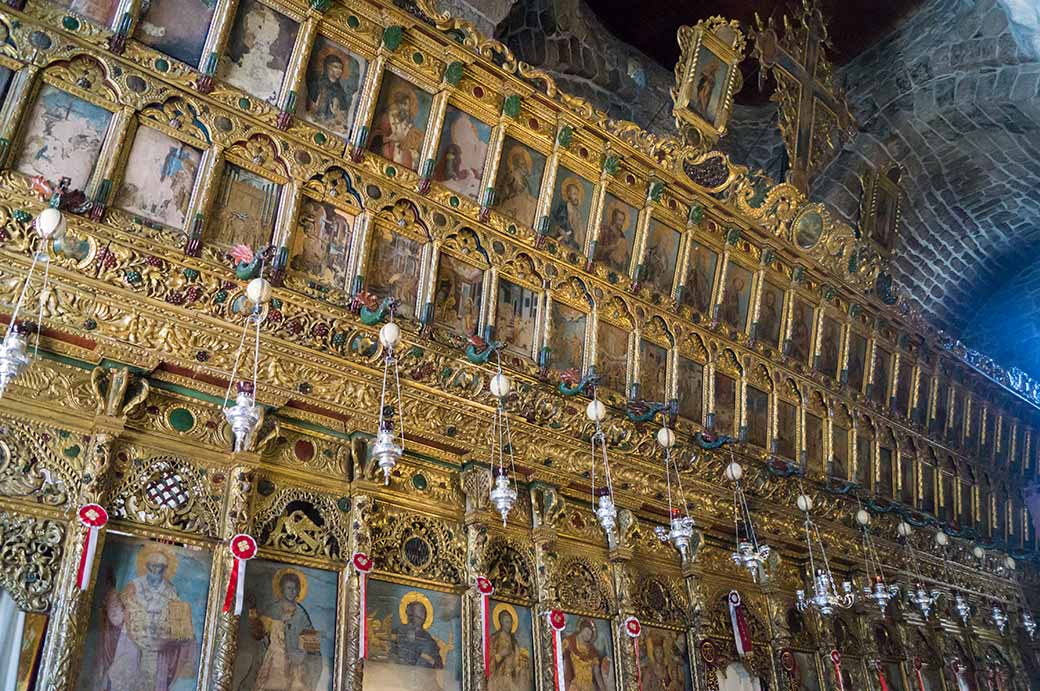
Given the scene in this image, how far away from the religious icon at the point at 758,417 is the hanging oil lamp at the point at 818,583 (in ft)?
2.72

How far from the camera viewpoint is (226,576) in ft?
16.7

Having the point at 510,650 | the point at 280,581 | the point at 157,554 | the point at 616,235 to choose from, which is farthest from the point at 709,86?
the point at 157,554

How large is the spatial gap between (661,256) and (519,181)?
1.85 meters

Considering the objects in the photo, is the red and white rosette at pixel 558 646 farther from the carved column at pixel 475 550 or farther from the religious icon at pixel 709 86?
the religious icon at pixel 709 86

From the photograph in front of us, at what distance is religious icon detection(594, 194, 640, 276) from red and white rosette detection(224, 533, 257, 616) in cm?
399

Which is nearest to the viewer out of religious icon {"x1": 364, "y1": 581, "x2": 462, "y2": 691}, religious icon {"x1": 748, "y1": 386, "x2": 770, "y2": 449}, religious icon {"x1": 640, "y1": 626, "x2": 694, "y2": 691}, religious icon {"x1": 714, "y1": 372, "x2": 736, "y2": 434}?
religious icon {"x1": 364, "y1": 581, "x2": 462, "y2": 691}

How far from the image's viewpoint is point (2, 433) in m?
4.66

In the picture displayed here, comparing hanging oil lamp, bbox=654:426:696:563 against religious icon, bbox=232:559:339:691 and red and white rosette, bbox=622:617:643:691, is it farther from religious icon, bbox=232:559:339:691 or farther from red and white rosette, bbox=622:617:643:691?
religious icon, bbox=232:559:339:691

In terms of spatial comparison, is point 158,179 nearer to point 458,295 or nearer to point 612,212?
point 458,295

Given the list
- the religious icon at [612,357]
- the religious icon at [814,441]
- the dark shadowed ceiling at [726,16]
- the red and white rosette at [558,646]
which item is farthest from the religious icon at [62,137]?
the dark shadowed ceiling at [726,16]

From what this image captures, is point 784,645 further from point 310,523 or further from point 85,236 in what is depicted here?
point 85,236

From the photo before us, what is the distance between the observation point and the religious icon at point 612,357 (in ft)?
25.3

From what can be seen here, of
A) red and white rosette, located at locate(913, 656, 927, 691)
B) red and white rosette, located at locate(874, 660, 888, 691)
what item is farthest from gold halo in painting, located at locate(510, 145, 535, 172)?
red and white rosette, located at locate(913, 656, 927, 691)

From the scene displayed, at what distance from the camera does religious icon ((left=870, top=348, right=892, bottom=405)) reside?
1093 cm
